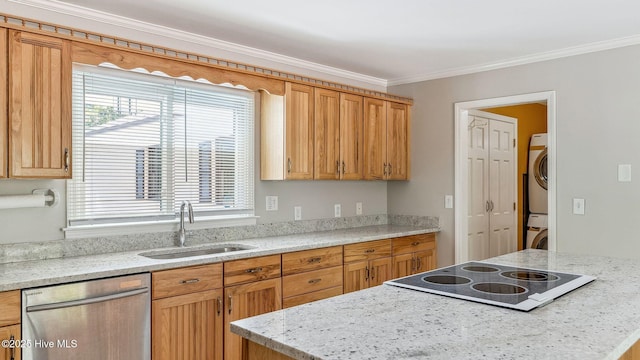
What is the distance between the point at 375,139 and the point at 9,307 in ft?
10.2

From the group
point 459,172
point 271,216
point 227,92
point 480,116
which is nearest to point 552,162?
point 459,172

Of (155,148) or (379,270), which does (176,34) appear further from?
(379,270)

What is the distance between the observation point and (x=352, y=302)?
1677 millimetres

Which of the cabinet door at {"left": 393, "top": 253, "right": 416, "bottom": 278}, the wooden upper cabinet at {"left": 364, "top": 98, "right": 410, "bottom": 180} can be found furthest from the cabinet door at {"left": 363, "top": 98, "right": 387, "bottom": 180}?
the cabinet door at {"left": 393, "top": 253, "right": 416, "bottom": 278}

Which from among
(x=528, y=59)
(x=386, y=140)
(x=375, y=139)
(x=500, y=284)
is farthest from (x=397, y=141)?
(x=500, y=284)

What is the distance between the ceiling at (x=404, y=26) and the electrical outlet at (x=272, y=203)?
46.9 inches

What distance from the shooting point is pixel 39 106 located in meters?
2.44

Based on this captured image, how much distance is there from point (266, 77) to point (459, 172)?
2.04m

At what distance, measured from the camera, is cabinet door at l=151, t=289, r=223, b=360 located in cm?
256

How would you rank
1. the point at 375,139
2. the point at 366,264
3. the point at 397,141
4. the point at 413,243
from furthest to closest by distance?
1. the point at 397,141
2. the point at 375,139
3. the point at 413,243
4. the point at 366,264

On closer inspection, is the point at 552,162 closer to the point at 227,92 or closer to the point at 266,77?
the point at 266,77

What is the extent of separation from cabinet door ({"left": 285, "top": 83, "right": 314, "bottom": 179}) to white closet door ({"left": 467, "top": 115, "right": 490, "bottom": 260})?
1.77 metres

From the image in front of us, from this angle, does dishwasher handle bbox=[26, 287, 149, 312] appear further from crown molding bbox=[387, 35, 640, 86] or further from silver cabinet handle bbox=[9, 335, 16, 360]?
crown molding bbox=[387, 35, 640, 86]

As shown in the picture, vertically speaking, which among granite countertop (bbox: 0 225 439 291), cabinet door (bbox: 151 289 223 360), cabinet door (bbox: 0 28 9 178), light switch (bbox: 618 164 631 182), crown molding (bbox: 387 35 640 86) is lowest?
cabinet door (bbox: 151 289 223 360)
